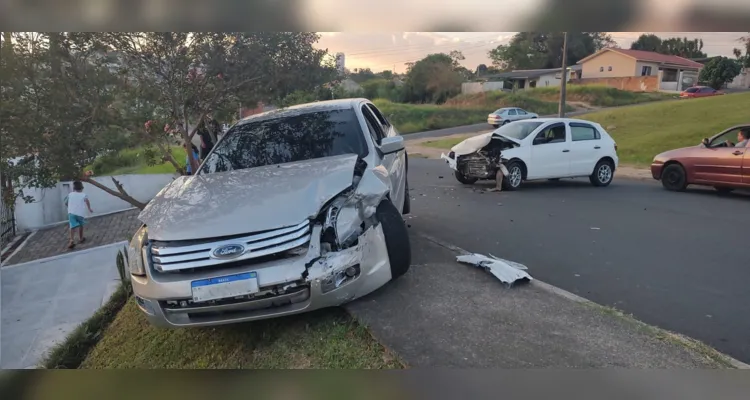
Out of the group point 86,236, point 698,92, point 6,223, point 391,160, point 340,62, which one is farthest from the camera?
point 698,92

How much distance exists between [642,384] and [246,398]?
8.21ft

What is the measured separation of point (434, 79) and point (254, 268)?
16.2ft

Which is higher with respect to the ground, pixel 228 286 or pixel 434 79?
pixel 434 79

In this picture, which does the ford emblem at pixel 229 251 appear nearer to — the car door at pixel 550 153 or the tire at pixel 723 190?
the car door at pixel 550 153

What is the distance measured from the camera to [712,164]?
9461mm

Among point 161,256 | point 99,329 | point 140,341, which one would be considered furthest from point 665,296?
point 99,329

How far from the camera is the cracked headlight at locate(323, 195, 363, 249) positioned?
369cm

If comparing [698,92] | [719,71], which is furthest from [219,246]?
[698,92]

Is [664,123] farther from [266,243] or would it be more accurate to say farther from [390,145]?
[266,243]

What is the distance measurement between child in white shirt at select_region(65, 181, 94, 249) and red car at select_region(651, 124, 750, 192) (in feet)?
32.1

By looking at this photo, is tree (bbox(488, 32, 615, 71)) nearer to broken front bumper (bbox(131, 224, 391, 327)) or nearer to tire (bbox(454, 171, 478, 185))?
broken front bumper (bbox(131, 224, 391, 327))

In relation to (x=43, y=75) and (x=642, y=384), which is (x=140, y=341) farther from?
(x=642, y=384)

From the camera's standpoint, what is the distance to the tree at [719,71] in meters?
5.85

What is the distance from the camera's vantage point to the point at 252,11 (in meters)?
3.79
